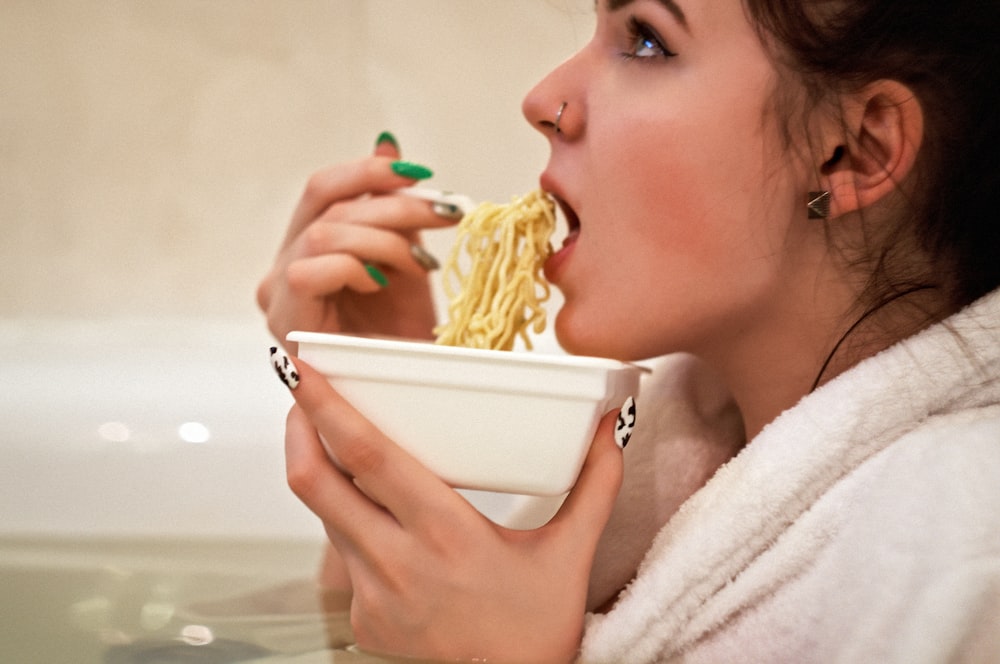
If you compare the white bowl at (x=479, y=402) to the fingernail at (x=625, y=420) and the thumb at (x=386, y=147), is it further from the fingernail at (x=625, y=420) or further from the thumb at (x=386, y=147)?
the thumb at (x=386, y=147)

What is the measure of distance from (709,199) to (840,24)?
15cm

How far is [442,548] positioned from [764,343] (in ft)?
1.07

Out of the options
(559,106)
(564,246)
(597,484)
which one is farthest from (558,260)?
(597,484)

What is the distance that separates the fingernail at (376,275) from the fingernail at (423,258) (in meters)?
0.04

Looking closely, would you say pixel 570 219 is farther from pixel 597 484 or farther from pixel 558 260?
pixel 597 484

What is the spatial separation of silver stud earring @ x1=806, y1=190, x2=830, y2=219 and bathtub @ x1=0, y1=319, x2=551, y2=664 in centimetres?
37

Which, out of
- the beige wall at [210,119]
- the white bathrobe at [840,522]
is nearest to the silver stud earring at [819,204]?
the white bathrobe at [840,522]

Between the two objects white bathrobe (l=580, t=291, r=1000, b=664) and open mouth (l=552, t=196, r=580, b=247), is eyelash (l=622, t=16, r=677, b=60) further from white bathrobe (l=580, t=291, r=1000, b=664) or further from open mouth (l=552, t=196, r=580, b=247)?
white bathrobe (l=580, t=291, r=1000, b=664)

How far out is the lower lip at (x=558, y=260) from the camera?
0.84 meters

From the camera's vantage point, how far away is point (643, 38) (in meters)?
0.78

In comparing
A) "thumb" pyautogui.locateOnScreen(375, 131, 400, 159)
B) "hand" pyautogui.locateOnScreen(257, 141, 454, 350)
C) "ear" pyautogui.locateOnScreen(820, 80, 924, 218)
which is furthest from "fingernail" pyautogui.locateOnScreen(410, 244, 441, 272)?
"ear" pyautogui.locateOnScreen(820, 80, 924, 218)

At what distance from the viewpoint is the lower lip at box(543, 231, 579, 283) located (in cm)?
84

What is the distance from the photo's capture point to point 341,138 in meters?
1.81

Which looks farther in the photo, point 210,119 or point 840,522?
point 210,119
